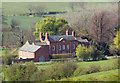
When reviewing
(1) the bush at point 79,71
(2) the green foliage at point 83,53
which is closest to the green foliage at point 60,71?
(1) the bush at point 79,71

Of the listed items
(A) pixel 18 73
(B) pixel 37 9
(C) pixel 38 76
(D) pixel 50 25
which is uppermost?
(B) pixel 37 9

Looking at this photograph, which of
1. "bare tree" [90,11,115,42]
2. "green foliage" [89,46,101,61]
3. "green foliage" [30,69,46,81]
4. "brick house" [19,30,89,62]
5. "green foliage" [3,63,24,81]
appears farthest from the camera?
"bare tree" [90,11,115,42]

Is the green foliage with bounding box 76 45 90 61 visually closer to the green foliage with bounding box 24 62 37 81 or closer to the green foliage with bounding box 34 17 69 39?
the green foliage with bounding box 34 17 69 39

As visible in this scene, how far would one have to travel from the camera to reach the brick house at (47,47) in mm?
30519

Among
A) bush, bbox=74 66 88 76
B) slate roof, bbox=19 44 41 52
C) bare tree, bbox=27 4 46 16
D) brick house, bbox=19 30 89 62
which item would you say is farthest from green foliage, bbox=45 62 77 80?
bare tree, bbox=27 4 46 16

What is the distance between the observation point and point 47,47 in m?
31.7

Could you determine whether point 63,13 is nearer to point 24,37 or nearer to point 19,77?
point 24,37

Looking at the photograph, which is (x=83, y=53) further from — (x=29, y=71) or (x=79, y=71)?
(x=29, y=71)

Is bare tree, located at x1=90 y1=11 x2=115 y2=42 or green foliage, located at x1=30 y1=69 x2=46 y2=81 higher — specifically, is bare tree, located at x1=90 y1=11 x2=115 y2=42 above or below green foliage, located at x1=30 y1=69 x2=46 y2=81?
above

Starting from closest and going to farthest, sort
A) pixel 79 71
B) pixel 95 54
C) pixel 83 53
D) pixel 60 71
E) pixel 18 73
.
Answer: pixel 18 73 → pixel 60 71 → pixel 79 71 → pixel 95 54 → pixel 83 53

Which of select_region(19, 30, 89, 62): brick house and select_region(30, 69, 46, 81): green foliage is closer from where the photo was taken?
select_region(30, 69, 46, 81): green foliage

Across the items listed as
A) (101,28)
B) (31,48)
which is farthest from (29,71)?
(101,28)

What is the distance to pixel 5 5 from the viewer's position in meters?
30.3

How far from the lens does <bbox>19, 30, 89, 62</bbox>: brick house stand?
3052 cm
